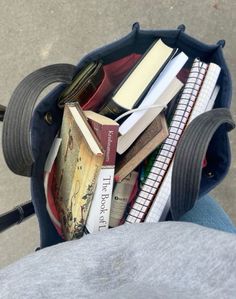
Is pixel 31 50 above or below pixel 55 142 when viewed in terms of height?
above

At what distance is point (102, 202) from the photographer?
650 mm

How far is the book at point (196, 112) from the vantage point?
0.68m

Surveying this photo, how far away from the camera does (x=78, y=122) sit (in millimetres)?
636

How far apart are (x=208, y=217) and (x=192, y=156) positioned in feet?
0.68

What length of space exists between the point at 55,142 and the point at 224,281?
1.12ft

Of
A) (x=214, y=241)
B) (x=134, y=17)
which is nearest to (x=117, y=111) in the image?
(x=214, y=241)

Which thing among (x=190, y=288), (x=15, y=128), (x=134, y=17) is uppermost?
(x=134, y=17)

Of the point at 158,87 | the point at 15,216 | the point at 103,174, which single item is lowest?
the point at 15,216

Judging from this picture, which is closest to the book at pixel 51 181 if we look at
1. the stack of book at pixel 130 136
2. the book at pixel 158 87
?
the stack of book at pixel 130 136

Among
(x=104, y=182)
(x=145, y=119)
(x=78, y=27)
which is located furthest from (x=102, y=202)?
(x=78, y=27)

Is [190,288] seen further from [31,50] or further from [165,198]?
[31,50]

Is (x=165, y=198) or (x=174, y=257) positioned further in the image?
(x=165, y=198)

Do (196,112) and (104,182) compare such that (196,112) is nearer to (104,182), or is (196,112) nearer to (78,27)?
(104,182)

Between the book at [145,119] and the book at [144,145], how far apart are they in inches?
0.4
